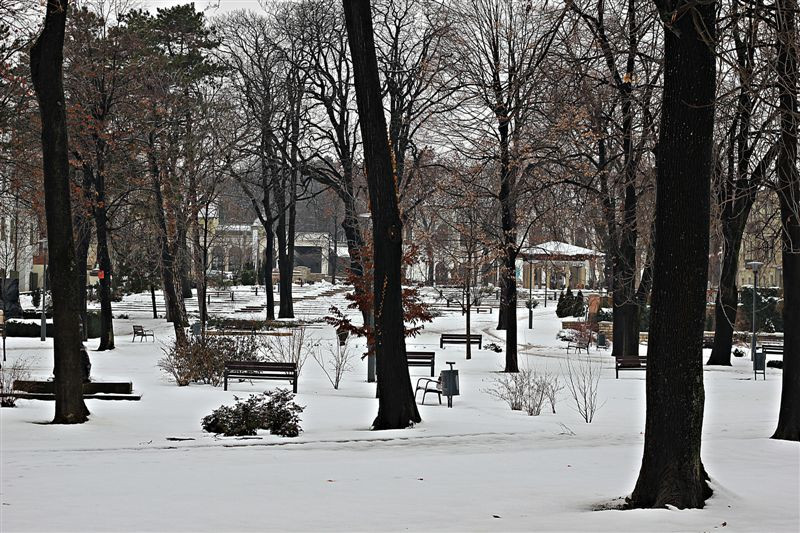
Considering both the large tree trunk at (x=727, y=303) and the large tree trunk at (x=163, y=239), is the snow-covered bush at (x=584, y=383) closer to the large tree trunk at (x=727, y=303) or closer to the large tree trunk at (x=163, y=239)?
the large tree trunk at (x=727, y=303)

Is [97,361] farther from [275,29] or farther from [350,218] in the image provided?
[275,29]

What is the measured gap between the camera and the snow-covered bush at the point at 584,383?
1734 centimetres

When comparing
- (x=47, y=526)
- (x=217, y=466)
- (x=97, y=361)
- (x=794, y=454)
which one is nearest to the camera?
(x=47, y=526)

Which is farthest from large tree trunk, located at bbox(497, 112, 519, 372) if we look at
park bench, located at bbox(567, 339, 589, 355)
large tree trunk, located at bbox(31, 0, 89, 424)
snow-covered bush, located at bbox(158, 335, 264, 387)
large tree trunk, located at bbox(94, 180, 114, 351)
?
large tree trunk, located at bbox(31, 0, 89, 424)

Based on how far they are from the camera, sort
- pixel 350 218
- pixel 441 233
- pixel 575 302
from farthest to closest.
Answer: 1. pixel 575 302
2. pixel 441 233
3. pixel 350 218

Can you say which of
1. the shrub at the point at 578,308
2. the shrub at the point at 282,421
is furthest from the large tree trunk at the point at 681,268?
the shrub at the point at 578,308

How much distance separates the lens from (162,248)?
3453cm

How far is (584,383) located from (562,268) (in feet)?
115

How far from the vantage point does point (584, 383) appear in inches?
681

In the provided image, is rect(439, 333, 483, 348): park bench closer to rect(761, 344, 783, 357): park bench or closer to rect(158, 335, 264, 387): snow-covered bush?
rect(761, 344, 783, 357): park bench

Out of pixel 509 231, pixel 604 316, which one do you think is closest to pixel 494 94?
pixel 509 231

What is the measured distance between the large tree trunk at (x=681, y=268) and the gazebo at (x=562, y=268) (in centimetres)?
2653

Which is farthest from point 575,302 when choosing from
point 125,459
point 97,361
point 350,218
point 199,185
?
point 125,459

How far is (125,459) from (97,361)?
18.7 meters
